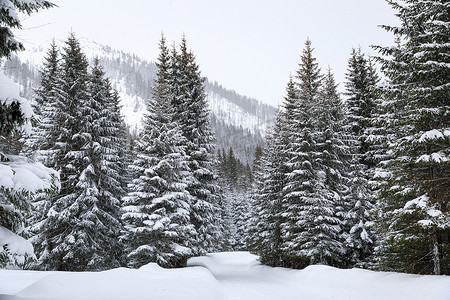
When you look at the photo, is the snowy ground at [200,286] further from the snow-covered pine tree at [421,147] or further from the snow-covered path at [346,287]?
the snow-covered pine tree at [421,147]

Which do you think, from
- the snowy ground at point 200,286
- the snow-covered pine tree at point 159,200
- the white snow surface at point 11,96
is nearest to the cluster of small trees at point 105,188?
the snow-covered pine tree at point 159,200

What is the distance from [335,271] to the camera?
14.4 m

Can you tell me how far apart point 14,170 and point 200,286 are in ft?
22.3

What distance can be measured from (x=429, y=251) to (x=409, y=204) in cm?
247

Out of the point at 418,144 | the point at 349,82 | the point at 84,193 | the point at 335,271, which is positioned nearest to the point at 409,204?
the point at 418,144

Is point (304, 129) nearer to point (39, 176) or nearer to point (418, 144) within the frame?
point (418, 144)

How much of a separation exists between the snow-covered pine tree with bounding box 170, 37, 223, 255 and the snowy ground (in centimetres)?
551

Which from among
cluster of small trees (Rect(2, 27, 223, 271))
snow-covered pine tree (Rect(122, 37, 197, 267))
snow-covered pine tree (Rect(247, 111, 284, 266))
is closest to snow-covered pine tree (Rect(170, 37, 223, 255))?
cluster of small trees (Rect(2, 27, 223, 271))

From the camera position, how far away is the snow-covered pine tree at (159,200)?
15.9 metres

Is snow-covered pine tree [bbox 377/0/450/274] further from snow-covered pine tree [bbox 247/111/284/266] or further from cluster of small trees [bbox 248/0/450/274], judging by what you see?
snow-covered pine tree [bbox 247/111/284/266]

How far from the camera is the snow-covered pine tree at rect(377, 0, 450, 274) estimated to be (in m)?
10.3

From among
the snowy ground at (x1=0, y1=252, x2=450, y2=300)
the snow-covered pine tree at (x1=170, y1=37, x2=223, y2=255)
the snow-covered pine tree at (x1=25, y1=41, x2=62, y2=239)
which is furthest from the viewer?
the snow-covered pine tree at (x1=170, y1=37, x2=223, y2=255)

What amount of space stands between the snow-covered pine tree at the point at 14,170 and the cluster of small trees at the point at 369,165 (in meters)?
11.1

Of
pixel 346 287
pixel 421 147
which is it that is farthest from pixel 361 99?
pixel 346 287
